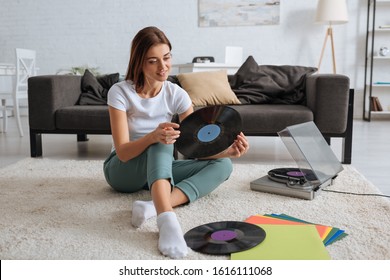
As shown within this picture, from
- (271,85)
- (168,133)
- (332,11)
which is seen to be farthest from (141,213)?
(332,11)

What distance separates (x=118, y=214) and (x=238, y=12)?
15.2ft

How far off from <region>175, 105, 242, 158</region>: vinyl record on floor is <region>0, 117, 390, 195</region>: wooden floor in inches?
39.7

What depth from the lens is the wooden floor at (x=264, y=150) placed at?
281 centimetres

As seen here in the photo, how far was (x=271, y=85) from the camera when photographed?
3494mm

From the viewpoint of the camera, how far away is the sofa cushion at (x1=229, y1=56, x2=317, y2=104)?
11.3 ft

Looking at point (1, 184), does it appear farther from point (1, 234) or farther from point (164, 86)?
point (164, 86)

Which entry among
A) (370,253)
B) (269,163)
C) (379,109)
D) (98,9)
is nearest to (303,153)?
(370,253)

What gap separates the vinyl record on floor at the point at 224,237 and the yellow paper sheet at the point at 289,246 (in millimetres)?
27

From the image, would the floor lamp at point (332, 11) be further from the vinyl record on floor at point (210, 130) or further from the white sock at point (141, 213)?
the white sock at point (141, 213)

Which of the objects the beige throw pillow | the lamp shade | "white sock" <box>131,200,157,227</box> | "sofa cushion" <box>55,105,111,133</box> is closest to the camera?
"white sock" <box>131,200,157,227</box>

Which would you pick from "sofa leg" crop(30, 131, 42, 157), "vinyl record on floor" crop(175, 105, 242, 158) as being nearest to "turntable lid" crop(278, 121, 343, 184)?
"vinyl record on floor" crop(175, 105, 242, 158)

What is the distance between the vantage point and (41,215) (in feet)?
6.03

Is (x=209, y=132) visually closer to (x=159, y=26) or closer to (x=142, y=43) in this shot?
(x=142, y=43)

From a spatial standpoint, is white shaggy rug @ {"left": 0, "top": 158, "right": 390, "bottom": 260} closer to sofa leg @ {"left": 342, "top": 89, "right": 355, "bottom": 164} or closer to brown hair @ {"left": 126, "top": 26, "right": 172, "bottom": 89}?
sofa leg @ {"left": 342, "top": 89, "right": 355, "bottom": 164}
